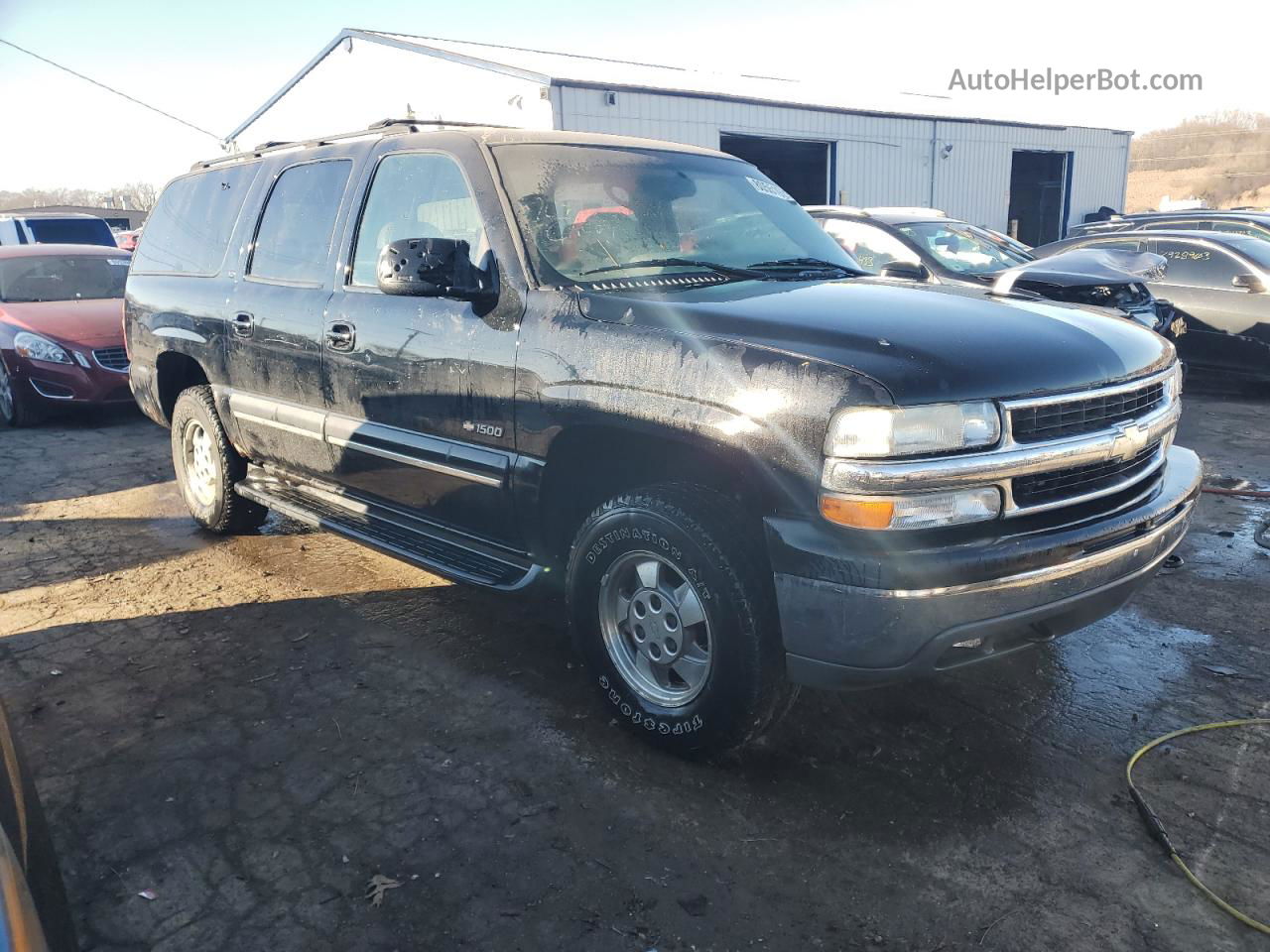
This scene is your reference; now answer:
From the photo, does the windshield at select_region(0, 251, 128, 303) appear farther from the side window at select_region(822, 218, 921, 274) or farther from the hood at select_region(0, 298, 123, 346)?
the side window at select_region(822, 218, 921, 274)

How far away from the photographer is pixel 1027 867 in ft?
8.46

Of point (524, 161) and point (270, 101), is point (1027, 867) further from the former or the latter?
point (270, 101)

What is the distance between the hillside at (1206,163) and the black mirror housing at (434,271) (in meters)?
53.3

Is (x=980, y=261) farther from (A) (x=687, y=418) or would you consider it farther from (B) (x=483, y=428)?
(A) (x=687, y=418)

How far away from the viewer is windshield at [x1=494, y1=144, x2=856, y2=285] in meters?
3.46

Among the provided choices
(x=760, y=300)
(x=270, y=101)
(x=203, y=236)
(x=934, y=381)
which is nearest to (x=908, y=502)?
(x=934, y=381)

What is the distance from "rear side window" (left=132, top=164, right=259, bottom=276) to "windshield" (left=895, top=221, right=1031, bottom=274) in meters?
5.47

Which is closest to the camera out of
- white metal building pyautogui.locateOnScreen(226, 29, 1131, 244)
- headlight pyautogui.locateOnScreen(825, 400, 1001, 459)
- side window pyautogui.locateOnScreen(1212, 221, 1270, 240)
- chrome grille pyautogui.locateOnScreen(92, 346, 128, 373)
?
headlight pyautogui.locateOnScreen(825, 400, 1001, 459)

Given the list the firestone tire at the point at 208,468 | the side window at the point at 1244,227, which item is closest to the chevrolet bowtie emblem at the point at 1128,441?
the firestone tire at the point at 208,468

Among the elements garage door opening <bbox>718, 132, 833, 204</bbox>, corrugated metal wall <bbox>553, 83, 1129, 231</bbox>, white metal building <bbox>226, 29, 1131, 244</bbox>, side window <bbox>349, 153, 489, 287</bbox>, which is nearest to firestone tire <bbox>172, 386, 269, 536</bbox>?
side window <bbox>349, 153, 489, 287</bbox>

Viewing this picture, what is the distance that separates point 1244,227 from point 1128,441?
1204 cm

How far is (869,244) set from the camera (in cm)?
830

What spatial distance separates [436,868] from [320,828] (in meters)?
0.43

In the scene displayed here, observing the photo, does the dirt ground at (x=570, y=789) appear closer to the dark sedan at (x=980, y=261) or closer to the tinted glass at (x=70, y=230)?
the dark sedan at (x=980, y=261)
